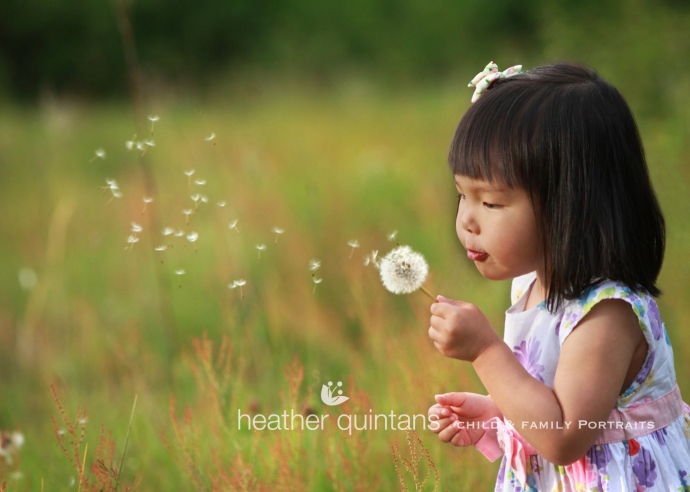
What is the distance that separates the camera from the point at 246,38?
1833 cm

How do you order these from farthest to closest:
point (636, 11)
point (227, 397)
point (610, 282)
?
point (636, 11)
point (227, 397)
point (610, 282)

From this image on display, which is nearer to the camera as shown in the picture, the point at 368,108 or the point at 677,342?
the point at 677,342

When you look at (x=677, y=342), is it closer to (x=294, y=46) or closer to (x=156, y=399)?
(x=156, y=399)

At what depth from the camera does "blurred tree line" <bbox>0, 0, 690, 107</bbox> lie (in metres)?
16.5

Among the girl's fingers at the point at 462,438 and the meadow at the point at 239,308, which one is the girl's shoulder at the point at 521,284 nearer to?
the girl's fingers at the point at 462,438

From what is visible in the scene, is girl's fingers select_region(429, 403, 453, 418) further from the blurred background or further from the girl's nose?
the girl's nose

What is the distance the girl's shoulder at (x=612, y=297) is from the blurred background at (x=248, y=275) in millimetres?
579

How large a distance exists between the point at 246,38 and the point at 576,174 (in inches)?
693

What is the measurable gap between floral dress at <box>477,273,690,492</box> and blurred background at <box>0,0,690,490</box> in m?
0.39

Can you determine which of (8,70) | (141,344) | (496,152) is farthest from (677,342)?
(8,70)

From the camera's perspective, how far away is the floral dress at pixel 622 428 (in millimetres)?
1506

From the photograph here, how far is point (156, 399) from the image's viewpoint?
3059 millimetres

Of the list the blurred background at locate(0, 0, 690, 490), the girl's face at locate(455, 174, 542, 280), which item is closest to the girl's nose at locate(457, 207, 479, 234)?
the girl's face at locate(455, 174, 542, 280)

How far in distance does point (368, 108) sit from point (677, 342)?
7032mm
